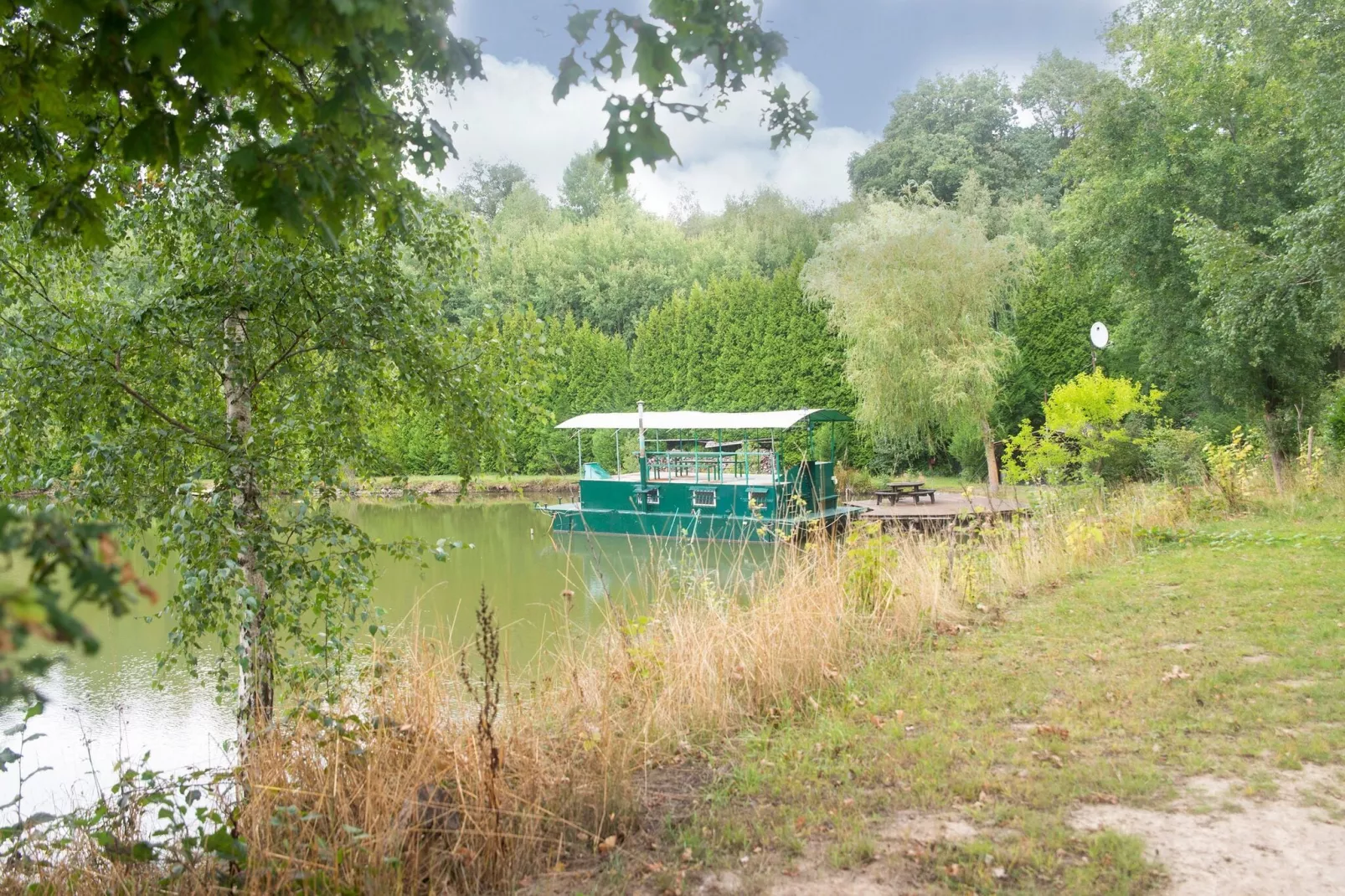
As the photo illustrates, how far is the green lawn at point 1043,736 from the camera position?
268cm

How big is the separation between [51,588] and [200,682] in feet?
14.8

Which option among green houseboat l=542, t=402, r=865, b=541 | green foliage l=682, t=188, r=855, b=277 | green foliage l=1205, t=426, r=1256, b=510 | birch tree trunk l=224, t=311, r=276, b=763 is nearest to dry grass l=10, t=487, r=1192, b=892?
birch tree trunk l=224, t=311, r=276, b=763

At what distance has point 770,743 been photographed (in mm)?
3643

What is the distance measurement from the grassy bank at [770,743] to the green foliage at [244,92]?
4.26ft

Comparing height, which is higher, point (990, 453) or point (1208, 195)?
point (1208, 195)

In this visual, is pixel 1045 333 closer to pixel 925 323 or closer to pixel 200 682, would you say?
pixel 925 323

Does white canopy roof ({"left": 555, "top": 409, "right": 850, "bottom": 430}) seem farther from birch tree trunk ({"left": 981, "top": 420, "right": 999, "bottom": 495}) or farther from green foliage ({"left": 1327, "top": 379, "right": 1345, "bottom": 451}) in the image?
green foliage ({"left": 1327, "top": 379, "right": 1345, "bottom": 451})

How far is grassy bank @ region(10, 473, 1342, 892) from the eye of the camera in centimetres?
260

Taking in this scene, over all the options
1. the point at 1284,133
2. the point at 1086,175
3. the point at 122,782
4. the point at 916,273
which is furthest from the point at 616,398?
the point at 122,782

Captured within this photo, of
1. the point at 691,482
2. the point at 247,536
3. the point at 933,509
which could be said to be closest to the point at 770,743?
the point at 247,536

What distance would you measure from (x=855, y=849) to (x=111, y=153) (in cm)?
307

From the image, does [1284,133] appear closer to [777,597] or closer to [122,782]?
[777,597]

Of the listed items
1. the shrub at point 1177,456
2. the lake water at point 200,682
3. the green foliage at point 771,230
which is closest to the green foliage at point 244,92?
the lake water at point 200,682

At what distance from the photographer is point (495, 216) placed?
3469cm
